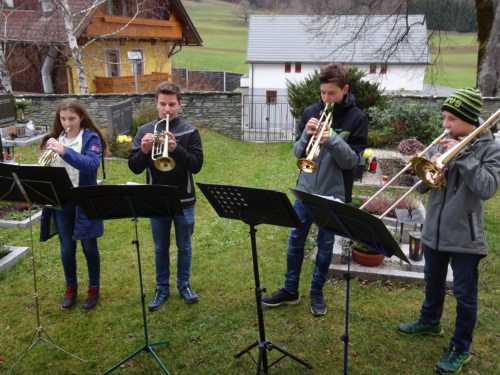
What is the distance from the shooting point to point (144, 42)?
23.8 metres

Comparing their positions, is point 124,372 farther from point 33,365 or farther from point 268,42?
point 268,42

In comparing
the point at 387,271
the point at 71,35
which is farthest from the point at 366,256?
the point at 71,35

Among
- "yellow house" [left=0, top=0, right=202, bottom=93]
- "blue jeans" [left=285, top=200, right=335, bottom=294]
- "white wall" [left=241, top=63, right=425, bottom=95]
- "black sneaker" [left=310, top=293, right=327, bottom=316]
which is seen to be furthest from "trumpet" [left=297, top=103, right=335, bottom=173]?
"white wall" [left=241, top=63, right=425, bottom=95]

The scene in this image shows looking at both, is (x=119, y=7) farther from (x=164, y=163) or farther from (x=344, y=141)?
(x=344, y=141)

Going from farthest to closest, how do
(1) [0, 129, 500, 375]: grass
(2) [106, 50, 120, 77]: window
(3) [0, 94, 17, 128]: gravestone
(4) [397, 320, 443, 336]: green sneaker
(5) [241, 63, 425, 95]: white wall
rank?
(5) [241, 63, 425, 95]: white wall
(2) [106, 50, 120, 77]: window
(3) [0, 94, 17, 128]: gravestone
(4) [397, 320, 443, 336]: green sneaker
(1) [0, 129, 500, 375]: grass

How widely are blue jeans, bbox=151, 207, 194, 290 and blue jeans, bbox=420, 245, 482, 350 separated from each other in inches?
82.7

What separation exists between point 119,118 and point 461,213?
424 inches

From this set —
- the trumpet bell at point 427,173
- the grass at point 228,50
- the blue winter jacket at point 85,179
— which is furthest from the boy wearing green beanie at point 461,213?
the grass at point 228,50

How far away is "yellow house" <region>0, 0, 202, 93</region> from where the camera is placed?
18.1 metres

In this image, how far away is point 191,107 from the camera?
14875 mm

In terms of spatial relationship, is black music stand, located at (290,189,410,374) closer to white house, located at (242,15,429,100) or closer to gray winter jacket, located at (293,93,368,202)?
gray winter jacket, located at (293,93,368,202)

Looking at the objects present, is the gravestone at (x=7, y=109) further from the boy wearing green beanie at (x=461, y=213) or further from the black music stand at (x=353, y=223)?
the boy wearing green beanie at (x=461, y=213)

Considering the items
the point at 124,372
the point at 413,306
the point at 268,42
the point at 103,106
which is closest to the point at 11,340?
the point at 124,372

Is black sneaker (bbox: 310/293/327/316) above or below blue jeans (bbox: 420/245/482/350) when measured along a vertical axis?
below
